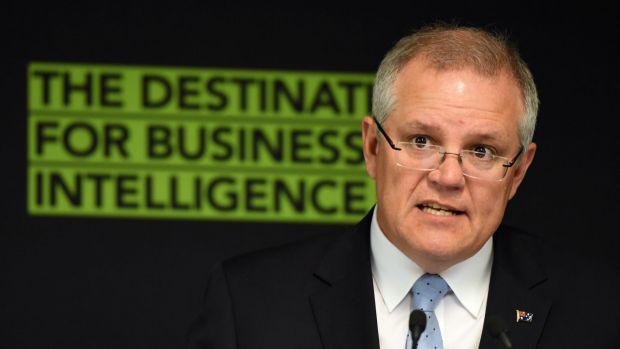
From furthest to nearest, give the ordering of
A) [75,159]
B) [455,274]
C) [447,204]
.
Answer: [75,159] → [455,274] → [447,204]

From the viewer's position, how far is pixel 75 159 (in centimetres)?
354

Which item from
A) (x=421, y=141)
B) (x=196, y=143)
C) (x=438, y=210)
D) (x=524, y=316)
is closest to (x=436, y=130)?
(x=421, y=141)

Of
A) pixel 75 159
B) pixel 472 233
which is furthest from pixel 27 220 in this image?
pixel 472 233

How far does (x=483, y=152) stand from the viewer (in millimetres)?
2115

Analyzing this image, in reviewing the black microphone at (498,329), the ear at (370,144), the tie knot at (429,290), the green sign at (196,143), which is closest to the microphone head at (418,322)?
the black microphone at (498,329)

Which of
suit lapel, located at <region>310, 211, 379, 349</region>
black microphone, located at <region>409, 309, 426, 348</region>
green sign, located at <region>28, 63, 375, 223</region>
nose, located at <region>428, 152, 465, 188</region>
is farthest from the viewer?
green sign, located at <region>28, 63, 375, 223</region>

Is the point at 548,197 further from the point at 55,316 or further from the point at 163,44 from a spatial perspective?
the point at 55,316

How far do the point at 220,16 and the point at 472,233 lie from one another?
66.8 inches

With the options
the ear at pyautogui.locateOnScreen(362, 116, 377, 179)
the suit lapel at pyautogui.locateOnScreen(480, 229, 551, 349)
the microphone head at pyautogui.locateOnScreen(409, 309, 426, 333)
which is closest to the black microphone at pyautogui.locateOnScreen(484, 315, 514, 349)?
the microphone head at pyautogui.locateOnScreen(409, 309, 426, 333)

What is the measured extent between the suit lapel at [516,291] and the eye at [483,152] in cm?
28

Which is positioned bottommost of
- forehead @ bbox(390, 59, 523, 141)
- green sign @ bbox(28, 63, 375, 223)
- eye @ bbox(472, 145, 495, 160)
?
green sign @ bbox(28, 63, 375, 223)

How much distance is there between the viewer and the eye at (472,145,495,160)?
6.89ft

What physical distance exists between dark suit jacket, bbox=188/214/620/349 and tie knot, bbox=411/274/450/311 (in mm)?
88

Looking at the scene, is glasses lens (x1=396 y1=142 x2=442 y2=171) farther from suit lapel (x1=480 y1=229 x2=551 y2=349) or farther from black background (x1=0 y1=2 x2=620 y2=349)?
black background (x1=0 y1=2 x2=620 y2=349)
